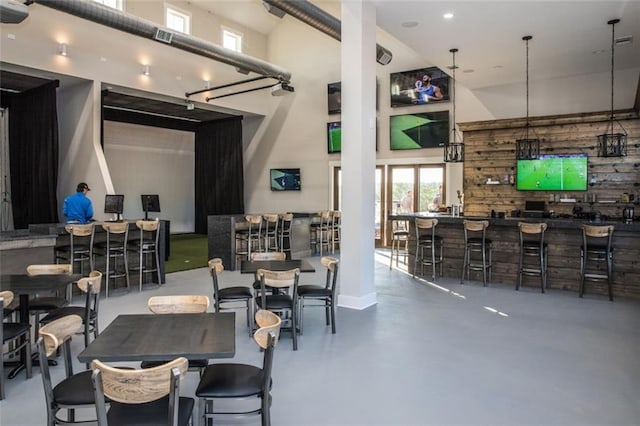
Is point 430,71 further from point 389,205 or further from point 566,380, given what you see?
point 566,380

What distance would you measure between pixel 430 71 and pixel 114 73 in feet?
23.0

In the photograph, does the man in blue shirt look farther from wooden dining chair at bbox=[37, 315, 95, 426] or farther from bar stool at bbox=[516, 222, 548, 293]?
bar stool at bbox=[516, 222, 548, 293]

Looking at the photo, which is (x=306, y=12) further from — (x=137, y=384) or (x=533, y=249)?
(x=137, y=384)

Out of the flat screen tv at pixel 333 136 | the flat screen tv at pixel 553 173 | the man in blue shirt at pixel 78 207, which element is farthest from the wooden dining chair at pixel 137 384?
the flat screen tv at pixel 333 136

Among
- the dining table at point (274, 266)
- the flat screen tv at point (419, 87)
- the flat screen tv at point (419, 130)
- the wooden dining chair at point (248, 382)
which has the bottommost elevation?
the wooden dining chair at point (248, 382)

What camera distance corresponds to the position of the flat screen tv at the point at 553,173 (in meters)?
8.07

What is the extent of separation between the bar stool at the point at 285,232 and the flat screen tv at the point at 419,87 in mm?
4105

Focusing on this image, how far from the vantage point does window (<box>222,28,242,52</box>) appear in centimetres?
1194

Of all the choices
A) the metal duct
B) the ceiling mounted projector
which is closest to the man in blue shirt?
the ceiling mounted projector

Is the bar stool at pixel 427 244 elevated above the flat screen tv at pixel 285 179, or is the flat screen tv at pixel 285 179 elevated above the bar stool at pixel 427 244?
the flat screen tv at pixel 285 179

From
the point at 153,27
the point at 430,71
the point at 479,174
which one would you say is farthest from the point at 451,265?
the point at 153,27

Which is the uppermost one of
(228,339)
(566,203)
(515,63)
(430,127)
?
(515,63)

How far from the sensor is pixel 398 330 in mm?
4410

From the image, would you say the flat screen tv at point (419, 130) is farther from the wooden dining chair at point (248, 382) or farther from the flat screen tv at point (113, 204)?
the wooden dining chair at point (248, 382)
